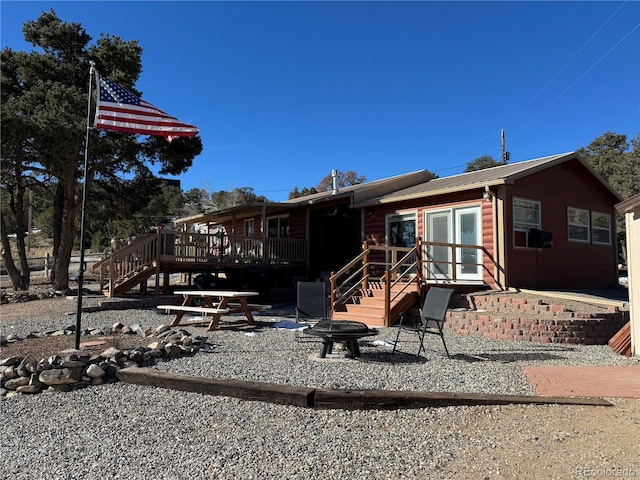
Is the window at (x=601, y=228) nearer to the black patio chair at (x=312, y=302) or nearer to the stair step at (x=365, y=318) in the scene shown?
the stair step at (x=365, y=318)

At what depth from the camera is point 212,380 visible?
4.64 meters

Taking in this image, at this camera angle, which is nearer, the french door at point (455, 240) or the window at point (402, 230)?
the french door at point (455, 240)

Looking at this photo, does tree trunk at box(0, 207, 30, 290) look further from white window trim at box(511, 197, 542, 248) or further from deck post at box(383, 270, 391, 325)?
white window trim at box(511, 197, 542, 248)

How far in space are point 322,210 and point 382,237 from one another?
3.32 metres

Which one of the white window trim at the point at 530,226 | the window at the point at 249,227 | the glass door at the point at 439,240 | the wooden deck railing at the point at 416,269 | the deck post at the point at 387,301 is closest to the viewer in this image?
the deck post at the point at 387,301

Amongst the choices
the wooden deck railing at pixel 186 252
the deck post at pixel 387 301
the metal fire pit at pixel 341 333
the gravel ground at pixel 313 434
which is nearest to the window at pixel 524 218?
the deck post at pixel 387 301

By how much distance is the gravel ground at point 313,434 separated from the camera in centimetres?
308

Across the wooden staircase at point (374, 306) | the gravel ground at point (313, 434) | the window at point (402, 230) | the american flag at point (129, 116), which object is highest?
the american flag at point (129, 116)

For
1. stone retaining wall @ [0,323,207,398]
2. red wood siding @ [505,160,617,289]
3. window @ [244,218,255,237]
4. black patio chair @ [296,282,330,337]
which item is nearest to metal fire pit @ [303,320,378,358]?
black patio chair @ [296,282,330,337]

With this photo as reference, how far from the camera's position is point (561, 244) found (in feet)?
41.2

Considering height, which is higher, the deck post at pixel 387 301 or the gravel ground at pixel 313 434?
the deck post at pixel 387 301

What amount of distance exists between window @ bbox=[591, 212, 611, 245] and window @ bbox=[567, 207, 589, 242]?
0.39 meters

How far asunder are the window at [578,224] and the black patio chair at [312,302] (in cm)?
849

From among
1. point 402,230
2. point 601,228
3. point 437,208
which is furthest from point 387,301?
point 601,228
